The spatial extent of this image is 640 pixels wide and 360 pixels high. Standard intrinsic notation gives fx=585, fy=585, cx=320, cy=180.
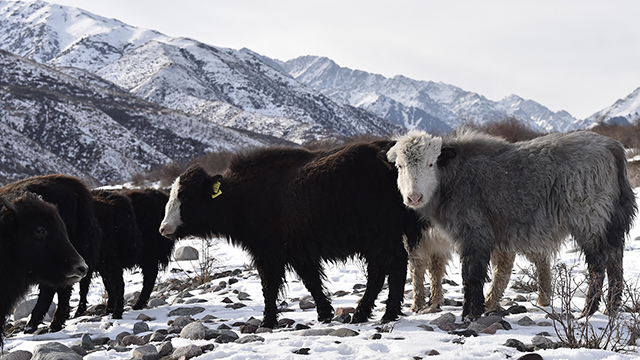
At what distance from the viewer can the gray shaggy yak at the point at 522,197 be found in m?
5.78

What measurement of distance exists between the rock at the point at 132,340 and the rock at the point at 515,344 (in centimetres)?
354

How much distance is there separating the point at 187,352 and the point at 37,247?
180cm

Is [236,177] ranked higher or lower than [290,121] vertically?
lower

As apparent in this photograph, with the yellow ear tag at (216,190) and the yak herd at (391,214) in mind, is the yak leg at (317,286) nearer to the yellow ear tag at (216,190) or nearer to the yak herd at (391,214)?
the yak herd at (391,214)

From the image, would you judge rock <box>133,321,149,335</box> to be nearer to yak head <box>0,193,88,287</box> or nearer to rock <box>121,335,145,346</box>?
rock <box>121,335,145,346</box>

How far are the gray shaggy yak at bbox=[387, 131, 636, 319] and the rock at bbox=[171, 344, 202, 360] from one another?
242cm

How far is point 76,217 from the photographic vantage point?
7719mm

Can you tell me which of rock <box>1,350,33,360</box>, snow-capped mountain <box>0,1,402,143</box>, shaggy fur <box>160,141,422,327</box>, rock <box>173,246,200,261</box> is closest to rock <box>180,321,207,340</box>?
shaggy fur <box>160,141,422,327</box>

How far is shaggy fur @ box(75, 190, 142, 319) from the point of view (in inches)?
340

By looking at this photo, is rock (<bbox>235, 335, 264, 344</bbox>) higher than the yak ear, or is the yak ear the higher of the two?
the yak ear

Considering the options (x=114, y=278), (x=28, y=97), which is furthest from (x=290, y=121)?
(x=114, y=278)

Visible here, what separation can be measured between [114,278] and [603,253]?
6446 millimetres

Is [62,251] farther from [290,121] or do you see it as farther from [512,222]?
[290,121]

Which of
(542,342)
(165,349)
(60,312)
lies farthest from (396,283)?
(60,312)
